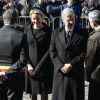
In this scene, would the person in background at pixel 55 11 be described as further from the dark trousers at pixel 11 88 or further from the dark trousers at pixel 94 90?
the dark trousers at pixel 94 90

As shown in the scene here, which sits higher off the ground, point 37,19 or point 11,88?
point 37,19

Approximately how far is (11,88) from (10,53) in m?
0.61

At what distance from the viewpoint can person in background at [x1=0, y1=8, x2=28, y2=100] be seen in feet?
23.3

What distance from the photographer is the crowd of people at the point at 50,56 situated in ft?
23.2

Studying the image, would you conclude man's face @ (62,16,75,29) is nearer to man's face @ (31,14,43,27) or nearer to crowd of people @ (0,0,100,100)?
crowd of people @ (0,0,100,100)

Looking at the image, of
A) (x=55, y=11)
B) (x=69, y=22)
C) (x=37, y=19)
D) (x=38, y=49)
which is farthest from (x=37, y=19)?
(x=55, y=11)

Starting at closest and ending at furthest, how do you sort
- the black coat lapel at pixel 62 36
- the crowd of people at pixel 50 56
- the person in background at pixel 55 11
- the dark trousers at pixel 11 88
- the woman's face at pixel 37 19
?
1. the crowd of people at pixel 50 56
2. the dark trousers at pixel 11 88
3. the black coat lapel at pixel 62 36
4. the woman's face at pixel 37 19
5. the person in background at pixel 55 11

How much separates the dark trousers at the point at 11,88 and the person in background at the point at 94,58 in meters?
1.20

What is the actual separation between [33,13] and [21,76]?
3.75 feet

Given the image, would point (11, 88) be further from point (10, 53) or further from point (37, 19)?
point (37, 19)

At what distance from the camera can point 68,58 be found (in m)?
7.27

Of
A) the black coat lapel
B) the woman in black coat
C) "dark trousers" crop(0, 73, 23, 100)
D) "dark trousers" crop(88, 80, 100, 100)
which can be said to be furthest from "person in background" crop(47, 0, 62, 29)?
"dark trousers" crop(88, 80, 100, 100)

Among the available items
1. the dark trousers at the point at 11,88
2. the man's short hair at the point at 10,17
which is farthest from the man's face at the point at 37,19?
the dark trousers at the point at 11,88

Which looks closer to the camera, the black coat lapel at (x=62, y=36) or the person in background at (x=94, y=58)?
the person in background at (x=94, y=58)
